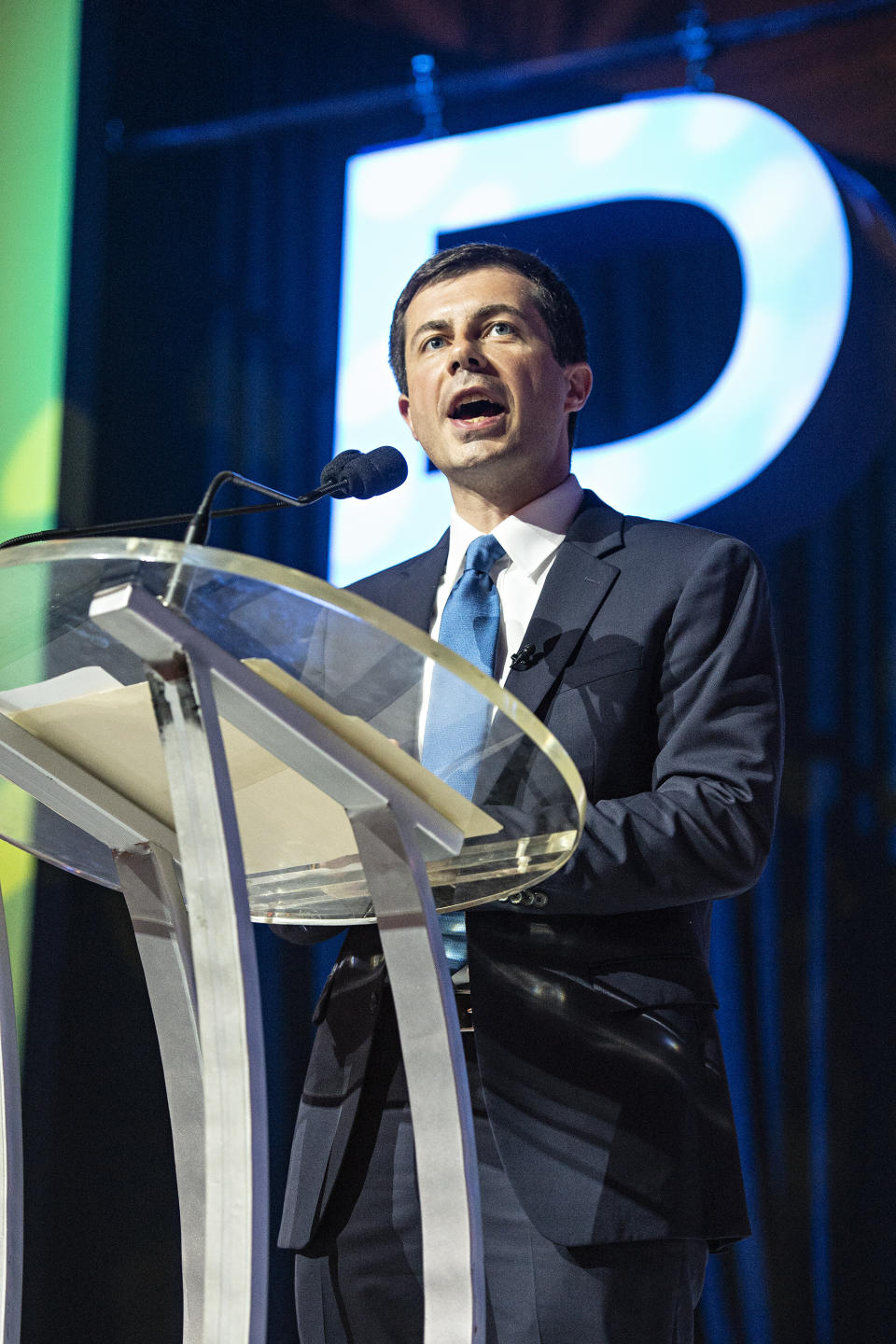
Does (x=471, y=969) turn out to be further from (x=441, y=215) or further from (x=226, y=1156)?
(x=441, y=215)

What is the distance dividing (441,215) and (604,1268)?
2377 mm

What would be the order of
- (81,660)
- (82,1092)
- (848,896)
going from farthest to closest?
(82,1092) → (848,896) → (81,660)

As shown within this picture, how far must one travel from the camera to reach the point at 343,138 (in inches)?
129

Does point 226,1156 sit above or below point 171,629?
below

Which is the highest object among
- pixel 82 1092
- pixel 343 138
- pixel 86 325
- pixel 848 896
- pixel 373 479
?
pixel 343 138

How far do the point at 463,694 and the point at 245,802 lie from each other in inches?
9.3

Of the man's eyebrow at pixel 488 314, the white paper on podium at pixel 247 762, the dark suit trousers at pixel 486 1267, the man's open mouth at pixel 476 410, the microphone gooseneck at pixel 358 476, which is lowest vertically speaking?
the dark suit trousers at pixel 486 1267

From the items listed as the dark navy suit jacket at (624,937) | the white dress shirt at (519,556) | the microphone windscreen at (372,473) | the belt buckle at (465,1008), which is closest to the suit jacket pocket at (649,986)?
the dark navy suit jacket at (624,937)

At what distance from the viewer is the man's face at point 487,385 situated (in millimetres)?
1693

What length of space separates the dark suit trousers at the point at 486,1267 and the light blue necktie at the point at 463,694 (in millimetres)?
188

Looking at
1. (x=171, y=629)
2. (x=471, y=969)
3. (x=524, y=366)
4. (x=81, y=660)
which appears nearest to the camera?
(x=171, y=629)

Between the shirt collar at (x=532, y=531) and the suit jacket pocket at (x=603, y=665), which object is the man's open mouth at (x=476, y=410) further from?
the suit jacket pocket at (x=603, y=665)

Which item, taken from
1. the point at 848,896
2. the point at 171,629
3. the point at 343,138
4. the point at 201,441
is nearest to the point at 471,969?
the point at 171,629

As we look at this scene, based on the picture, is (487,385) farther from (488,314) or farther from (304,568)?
(304,568)
